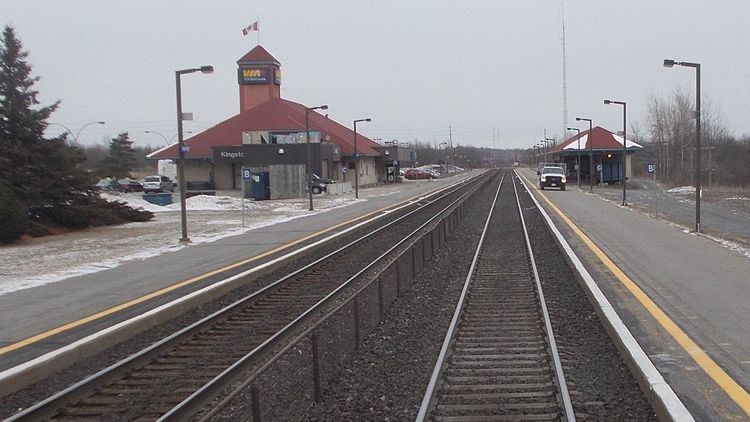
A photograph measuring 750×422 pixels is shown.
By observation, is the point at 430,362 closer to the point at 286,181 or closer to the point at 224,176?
the point at 286,181

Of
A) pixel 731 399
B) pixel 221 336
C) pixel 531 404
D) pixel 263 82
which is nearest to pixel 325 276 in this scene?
pixel 221 336

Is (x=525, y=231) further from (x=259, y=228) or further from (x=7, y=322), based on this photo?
(x=7, y=322)

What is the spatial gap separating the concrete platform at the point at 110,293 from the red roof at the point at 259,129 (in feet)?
173

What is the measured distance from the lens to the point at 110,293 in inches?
510

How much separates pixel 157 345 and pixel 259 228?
18682mm

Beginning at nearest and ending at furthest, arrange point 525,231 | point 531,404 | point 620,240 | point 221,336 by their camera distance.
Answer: point 531,404, point 221,336, point 620,240, point 525,231

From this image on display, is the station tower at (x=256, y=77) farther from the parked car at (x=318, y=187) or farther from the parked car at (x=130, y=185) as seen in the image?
the parked car at (x=318, y=187)

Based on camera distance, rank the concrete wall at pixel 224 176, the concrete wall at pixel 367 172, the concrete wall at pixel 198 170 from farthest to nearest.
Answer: the concrete wall at pixel 367 172 < the concrete wall at pixel 198 170 < the concrete wall at pixel 224 176

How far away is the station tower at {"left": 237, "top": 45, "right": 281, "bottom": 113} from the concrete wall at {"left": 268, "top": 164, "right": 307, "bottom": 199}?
120 ft

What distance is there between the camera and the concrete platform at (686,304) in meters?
6.67

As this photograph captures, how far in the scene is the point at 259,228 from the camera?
27453 millimetres

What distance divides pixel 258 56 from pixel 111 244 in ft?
223

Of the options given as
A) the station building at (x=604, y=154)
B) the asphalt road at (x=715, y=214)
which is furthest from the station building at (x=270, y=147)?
the asphalt road at (x=715, y=214)

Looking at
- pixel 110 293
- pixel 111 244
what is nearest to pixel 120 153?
pixel 111 244
